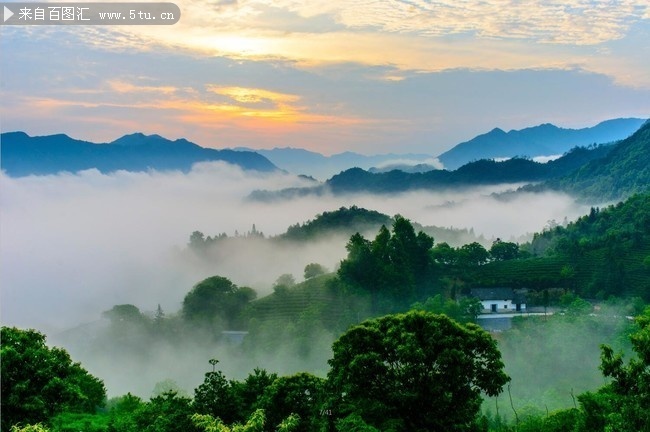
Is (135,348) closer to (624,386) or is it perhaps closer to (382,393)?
(382,393)

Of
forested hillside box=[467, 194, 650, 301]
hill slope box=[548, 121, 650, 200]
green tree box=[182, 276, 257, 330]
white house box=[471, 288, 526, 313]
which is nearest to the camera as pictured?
forested hillside box=[467, 194, 650, 301]

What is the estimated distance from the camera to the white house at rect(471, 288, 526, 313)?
65000 millimetres

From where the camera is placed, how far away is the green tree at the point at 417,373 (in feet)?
66.8

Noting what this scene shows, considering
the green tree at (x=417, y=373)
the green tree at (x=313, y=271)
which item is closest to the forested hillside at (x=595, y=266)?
the green tree at (x=313, y=271)

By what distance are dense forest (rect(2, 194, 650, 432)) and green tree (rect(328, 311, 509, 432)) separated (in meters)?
0.05

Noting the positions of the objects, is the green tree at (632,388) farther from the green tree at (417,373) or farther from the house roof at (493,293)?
the house roof at (493,293)

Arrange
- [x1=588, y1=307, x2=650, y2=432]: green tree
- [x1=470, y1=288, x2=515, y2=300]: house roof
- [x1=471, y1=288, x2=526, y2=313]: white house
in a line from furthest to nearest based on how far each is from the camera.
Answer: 1. [x1=470, y1=288, x2=515, y2=300]: house roof
2. [x1=471, y1=288, x2=526, y2=313]: white house
3. [x1=588, y1=307, x2=650, y2=432]: green tree

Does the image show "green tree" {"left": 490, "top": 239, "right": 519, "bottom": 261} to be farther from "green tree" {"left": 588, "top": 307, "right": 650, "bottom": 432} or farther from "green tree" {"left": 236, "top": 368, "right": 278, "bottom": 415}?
"green tree" {"left": 588, "top": 307, "right": 650, "bottom": 432}

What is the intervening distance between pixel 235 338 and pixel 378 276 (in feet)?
59.6

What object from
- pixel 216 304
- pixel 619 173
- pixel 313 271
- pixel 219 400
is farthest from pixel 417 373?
pixel 619 173

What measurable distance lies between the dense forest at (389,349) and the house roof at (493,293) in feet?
3.55

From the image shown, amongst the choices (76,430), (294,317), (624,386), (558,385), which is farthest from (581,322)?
(76,430)

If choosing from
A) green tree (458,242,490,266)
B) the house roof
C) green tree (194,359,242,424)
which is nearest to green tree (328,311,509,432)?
green tree (194,359,242,424)

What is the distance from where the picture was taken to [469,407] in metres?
20.5
